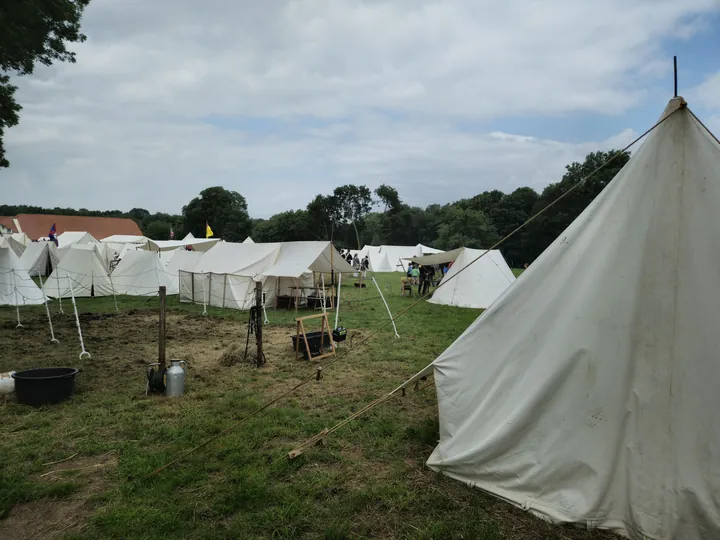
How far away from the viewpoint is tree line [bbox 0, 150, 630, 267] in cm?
4506

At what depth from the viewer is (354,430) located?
4.58 meters

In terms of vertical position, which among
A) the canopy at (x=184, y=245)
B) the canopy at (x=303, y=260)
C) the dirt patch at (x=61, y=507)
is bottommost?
the dirt patch at (x=61, y=507)

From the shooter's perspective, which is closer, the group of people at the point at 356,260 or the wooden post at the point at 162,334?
the wooden post at the point at 162,334

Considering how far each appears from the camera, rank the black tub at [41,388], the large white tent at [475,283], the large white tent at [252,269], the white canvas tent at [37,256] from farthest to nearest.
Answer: the white canvas tent at [37,256], the large white tent at [475,283], the large white tent at [252,269], the black tub at [41,388]

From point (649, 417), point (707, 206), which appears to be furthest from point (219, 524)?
point (707, 206)

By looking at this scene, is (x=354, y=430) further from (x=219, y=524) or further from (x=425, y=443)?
(x=219, y=524)

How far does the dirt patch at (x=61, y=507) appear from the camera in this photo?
2.94 m

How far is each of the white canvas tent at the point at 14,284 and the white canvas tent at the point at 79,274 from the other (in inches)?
87.8

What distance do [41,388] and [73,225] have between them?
57.5m

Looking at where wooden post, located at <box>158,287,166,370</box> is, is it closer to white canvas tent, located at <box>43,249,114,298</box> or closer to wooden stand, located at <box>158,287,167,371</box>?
wooden stand, located at <box>158,287,167,371</box>

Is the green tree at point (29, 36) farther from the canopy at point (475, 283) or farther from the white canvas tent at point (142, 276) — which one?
the canopy at point (475, 283)

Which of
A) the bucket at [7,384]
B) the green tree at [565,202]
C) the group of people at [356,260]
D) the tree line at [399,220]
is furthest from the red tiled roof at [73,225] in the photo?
the green tree at [565,202]

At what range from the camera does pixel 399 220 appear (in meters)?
63.9

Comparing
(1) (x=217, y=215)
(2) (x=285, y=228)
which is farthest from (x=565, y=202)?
(1) (x=217, y=215)
